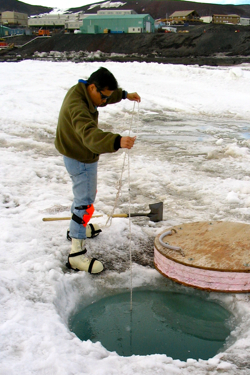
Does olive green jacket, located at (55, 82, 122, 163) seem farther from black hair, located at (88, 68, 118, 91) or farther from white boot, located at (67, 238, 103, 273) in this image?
white boot, located at (67, 238, 103, 273)

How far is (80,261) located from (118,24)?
5140 cm

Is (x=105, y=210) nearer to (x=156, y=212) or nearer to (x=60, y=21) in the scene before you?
(x=156, y=212)

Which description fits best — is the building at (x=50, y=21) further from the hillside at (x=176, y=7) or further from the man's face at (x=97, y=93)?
the man's face at (x=97, y=93)

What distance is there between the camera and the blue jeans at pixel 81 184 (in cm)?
301

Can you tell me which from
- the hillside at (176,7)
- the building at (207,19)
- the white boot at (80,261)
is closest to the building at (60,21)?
the building at (207,19)

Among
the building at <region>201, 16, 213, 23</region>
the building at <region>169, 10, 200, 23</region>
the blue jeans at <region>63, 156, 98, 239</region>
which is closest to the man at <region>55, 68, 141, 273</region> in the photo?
the blue jeans at <region>63, 156, 98, 239</region>

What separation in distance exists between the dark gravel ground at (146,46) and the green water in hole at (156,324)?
30.7 meters

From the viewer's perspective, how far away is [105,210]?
4.54 metres

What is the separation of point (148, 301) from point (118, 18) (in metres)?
51.6

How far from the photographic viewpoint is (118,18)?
48.3m

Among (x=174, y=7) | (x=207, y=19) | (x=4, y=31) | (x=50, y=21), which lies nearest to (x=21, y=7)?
(x=174, y=7)

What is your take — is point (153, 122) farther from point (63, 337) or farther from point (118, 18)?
point (118, 18)

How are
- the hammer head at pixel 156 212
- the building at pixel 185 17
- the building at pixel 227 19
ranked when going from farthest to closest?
the building at pixel 185 17 < the building at pixel 227 19 < the hammer head at pixel 156 212

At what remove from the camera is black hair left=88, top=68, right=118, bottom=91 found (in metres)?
2.71
